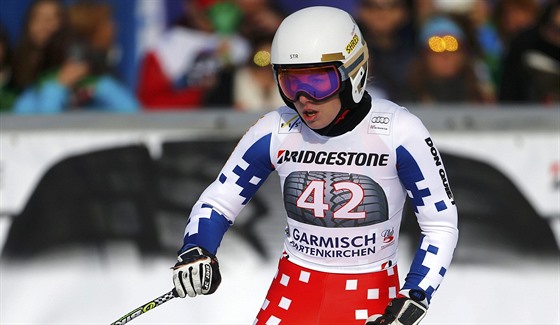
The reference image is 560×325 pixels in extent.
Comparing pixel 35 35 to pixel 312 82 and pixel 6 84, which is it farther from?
pixel 312 82

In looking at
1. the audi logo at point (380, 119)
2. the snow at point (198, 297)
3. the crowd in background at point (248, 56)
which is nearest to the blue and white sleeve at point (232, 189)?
the audi logo at point (380, 119)

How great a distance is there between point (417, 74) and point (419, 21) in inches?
42.5

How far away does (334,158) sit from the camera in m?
3.99

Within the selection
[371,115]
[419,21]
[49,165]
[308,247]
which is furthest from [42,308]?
[419,21]

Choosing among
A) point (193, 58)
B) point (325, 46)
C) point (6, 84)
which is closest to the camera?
point (325, 46)

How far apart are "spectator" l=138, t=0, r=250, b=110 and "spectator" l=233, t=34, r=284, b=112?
0.30 meters

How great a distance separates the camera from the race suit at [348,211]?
391 cm

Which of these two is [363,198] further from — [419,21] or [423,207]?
[419,21]

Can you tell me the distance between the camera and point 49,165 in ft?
19.9

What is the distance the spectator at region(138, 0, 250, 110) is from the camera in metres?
Result: 8.06

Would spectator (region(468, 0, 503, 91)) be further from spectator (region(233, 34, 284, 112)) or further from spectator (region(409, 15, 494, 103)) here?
spectator (region(233, 34, 284, 112))

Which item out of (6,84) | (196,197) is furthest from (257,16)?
(196,197)

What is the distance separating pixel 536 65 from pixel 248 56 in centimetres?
213

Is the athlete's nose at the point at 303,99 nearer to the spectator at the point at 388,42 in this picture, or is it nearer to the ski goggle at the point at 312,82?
the ski goggle at the point at 312,82
